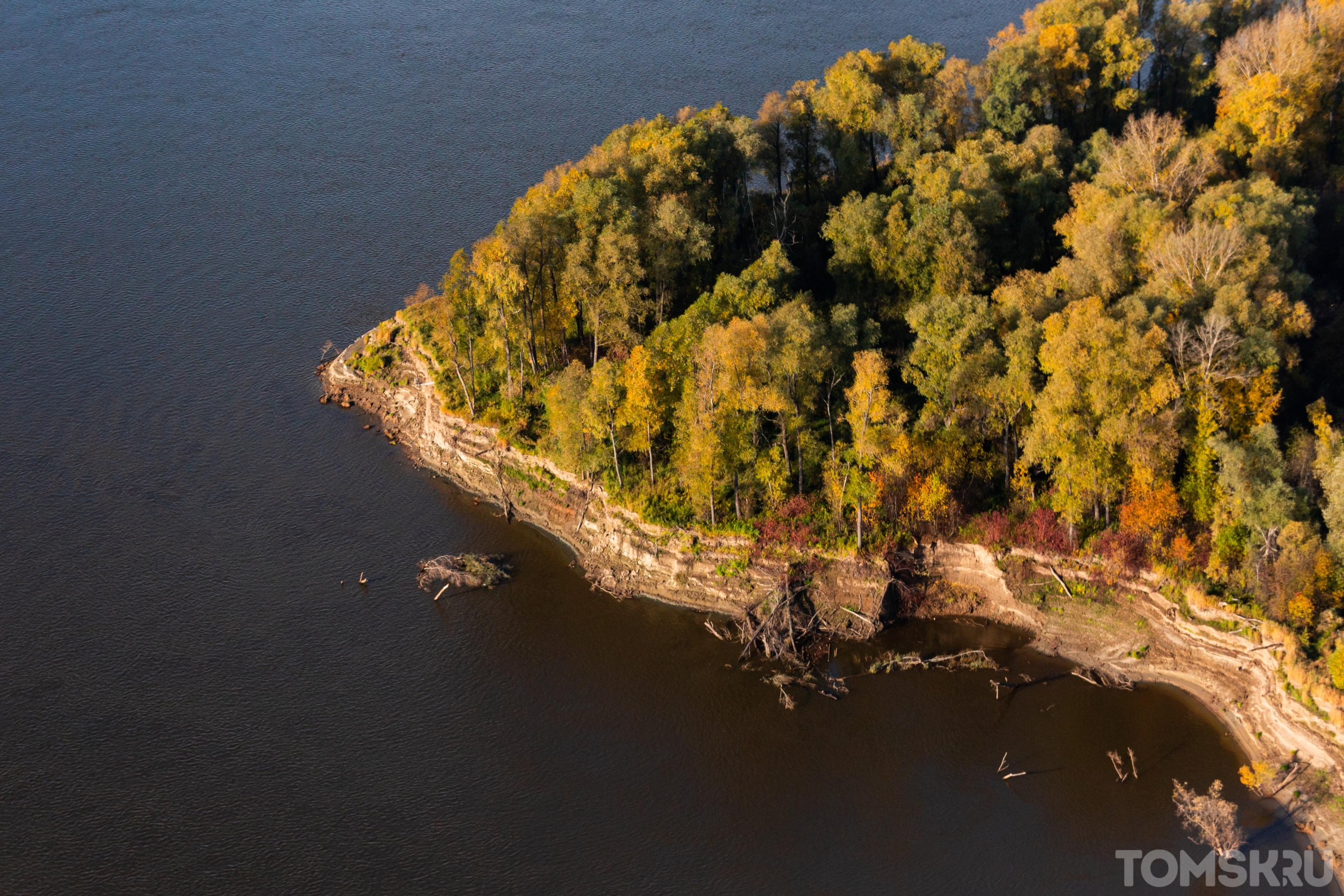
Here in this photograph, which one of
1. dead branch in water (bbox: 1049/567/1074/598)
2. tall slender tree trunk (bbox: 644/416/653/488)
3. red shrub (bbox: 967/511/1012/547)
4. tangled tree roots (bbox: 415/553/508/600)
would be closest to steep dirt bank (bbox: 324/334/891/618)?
tall slender tree trunk (bbox: 644/416/653/488)

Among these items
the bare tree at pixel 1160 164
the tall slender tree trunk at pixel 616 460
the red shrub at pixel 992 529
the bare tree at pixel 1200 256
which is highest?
the bare tree at pixel 1160 164

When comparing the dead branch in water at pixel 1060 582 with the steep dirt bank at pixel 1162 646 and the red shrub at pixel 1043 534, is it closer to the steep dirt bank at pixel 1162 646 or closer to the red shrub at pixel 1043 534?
the steep dirt bank at pixel 1162 646

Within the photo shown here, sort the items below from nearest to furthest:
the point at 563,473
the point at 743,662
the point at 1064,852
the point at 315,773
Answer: the point at 1064,852, the point at 315,773, the point at 743,662, the point at 563,473

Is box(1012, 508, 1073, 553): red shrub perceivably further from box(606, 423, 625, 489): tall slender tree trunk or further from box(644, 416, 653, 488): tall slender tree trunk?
box(606, 423, 625, 489): tall slender tree trunk

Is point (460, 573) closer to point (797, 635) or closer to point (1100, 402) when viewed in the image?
point (797, 635)

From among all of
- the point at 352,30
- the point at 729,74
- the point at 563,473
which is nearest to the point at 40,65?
the point at 352,30

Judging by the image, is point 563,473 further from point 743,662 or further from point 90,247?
point 90,247

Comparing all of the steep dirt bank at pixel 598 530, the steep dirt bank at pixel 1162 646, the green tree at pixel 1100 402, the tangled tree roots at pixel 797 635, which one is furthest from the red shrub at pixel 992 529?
the tangled tree roots at pixel 797 635
